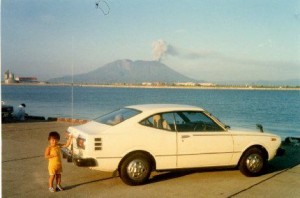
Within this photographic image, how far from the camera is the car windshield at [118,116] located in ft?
24.2

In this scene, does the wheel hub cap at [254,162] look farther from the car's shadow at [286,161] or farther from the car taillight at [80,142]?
the car taillight at [80,142]

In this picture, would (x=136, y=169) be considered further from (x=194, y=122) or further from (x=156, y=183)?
(x=194, y=122)

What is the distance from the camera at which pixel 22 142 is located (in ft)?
39.9

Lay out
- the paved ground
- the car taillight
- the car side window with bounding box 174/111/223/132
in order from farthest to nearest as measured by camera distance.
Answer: the car side window with bounding box 174/111/223/132
the car taillight
the paved ground

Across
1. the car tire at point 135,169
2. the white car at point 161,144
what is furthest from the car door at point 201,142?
the car tire at point 135,169

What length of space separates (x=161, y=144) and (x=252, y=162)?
2.10 metres

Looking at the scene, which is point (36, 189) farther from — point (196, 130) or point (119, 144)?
point (196, 130)

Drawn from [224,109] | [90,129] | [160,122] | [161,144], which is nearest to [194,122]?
[160,122]

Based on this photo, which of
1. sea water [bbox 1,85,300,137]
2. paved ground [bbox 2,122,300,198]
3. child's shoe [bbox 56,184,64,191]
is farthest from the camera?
sea water [bbox 1,85,300,137]

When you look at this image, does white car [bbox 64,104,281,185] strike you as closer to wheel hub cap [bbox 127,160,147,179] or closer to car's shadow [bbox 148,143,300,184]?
wheel hub cap [bbox 127,160,147,179]

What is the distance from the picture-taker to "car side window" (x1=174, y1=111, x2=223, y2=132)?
7617 millimetres

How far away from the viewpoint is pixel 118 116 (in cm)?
755

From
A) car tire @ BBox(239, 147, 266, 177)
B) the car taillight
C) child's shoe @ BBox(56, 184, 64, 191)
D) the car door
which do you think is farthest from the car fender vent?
car tire @ BBox(239, 147, 266, 177)

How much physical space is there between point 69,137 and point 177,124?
207 cm
